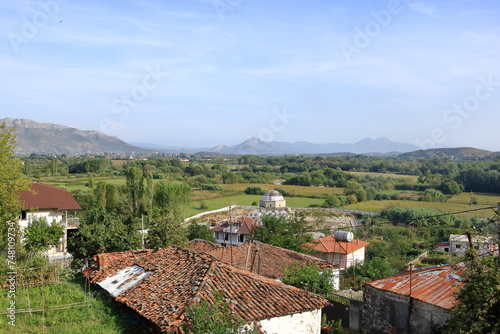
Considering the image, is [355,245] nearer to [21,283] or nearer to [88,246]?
[88,246]

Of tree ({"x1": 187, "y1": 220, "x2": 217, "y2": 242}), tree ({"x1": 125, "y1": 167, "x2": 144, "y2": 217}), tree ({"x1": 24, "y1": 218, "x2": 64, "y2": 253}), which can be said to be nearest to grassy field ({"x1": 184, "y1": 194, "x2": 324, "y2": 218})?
tree ({"x1": 125, "y1": 167, "x2": 144, "y2": 217})

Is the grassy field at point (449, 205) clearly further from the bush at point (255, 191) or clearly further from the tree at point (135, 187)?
the tree at point (135, 187)

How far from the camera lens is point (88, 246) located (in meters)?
16.2

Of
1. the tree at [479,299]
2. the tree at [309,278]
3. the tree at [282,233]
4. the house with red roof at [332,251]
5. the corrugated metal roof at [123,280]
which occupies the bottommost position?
the house with red roof at [332,251]

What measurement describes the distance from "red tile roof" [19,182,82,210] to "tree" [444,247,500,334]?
18120mm

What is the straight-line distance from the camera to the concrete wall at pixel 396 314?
30.0 feet

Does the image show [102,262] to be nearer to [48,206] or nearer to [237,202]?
[48,206]

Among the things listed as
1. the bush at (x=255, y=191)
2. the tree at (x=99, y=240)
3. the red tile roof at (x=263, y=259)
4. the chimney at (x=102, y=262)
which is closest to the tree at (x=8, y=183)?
the tree at (x=99, y=240)

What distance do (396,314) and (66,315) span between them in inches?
292

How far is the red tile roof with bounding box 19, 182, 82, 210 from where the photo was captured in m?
19.9

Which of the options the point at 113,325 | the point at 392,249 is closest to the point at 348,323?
the point at 113,325

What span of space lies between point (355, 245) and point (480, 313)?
22424 mm

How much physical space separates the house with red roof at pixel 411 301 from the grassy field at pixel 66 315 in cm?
589

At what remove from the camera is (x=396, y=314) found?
10.0m
